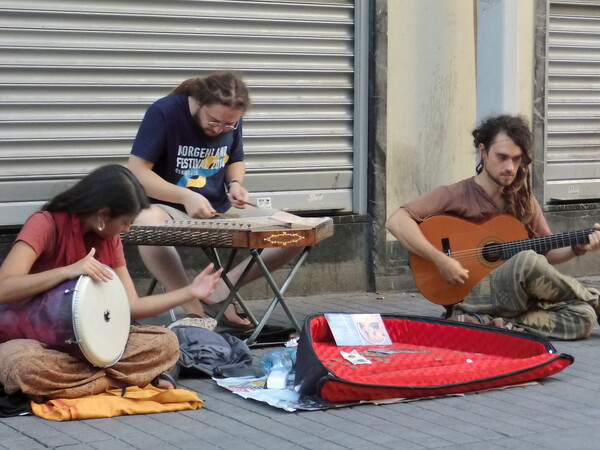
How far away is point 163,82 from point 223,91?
1320 millimetres

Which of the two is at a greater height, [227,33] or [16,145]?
[227,33]

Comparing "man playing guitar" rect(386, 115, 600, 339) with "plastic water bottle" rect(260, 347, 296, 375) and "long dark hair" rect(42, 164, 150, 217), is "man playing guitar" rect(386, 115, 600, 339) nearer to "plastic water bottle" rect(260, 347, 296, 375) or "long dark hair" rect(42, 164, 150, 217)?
"plastic water bottle" rect(260, 347, 296, 375)

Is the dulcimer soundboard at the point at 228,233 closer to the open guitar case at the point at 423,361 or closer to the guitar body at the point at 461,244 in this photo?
the open guitar case at the point at 423,361

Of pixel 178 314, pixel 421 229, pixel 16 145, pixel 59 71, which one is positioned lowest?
pixel 178 314

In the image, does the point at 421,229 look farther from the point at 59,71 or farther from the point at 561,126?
the point at 561,126

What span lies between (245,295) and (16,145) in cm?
167

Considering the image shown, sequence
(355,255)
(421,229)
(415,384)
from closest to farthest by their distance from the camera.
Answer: (415,384) < (421,229) < (355,255)

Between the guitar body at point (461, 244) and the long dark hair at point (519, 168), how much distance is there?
0.07 m

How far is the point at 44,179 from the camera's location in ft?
21.7

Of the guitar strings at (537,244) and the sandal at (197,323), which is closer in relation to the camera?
the sandal at (197,323)

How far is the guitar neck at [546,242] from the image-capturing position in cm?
596

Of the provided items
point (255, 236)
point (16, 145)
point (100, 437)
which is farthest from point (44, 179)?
point (100, 437)

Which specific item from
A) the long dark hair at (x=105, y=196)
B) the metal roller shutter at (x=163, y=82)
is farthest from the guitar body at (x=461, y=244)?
the long dark hair at (x=105, y=196)

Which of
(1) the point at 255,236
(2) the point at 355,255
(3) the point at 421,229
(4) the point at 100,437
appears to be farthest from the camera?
(2) the point at 355,255
